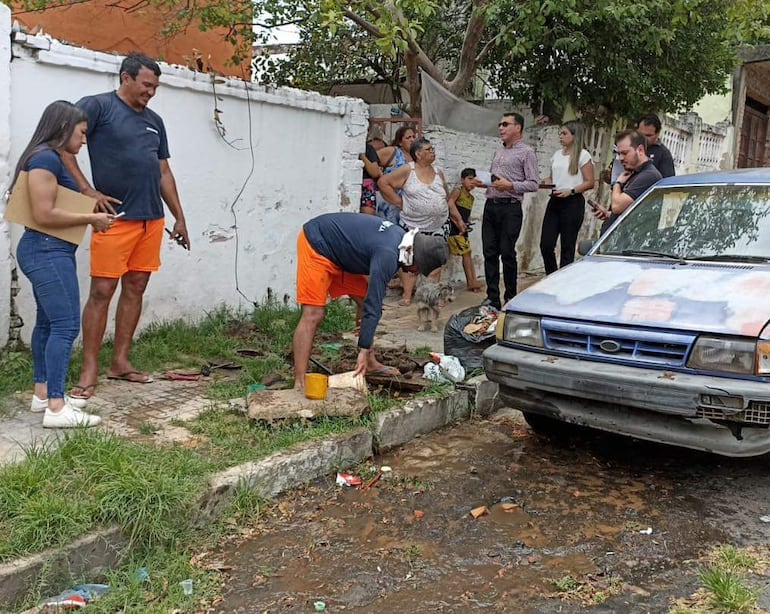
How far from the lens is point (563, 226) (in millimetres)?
7719

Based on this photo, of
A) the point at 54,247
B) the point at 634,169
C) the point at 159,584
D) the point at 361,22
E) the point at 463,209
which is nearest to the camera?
the point at 159,584

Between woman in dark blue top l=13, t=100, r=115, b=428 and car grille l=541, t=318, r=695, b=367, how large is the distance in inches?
103

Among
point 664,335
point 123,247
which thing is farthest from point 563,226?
point 123,247

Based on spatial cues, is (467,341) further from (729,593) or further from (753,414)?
(729,593)

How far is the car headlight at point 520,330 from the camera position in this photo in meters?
4.38

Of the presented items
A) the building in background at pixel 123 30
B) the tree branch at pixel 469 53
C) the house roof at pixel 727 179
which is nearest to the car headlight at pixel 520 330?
the house roof at pixel 727 179

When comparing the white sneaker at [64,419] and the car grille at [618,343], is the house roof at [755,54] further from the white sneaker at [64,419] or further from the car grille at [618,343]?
the white sneaker at [64,419]

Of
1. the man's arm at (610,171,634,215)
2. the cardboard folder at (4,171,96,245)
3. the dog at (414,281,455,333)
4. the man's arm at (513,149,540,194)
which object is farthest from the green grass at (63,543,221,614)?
the man's arm at (513,149,540,194)

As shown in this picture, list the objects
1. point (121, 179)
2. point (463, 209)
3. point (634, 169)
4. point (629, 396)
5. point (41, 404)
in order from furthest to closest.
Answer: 1. point (463, 209)
2. point (634, 169)
3. point (121, 179)
4. point (41, 404)
5. point (629, 396)

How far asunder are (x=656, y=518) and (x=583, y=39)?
22.3 feet

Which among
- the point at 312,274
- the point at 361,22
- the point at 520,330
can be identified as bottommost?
the point at 520,330

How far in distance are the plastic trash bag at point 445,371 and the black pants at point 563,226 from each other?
2.47 meters

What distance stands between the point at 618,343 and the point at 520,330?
2.06 ft

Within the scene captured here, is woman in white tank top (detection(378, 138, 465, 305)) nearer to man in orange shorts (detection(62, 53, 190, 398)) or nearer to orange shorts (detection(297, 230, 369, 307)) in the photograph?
orange shorts (detection(297, 230, 369, 307))
